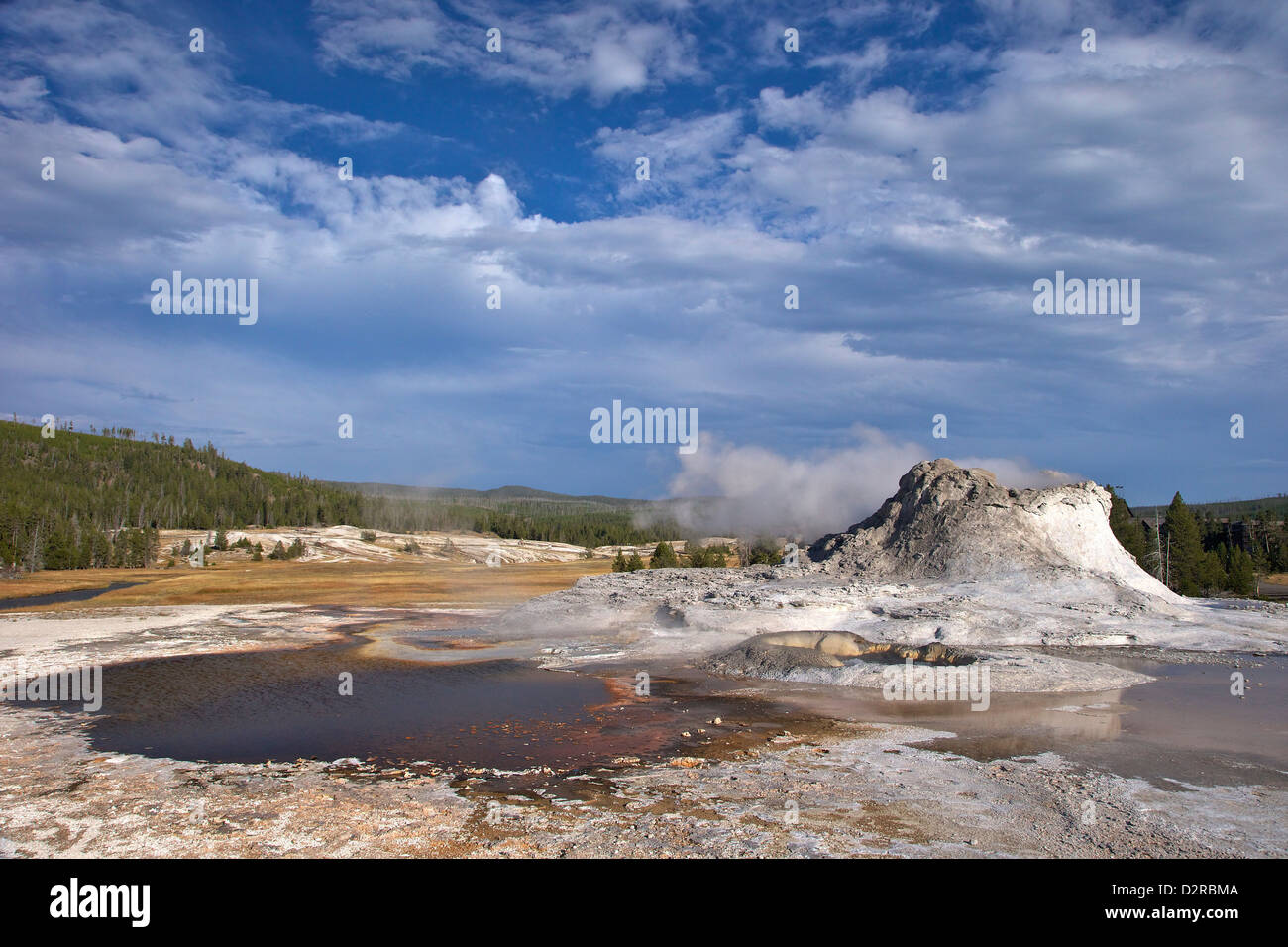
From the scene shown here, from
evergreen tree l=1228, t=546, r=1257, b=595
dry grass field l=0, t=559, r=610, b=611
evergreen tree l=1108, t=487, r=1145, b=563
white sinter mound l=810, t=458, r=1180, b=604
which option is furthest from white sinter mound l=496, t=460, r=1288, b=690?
evergreen tree l=1228, t=546, r=1257, b=595

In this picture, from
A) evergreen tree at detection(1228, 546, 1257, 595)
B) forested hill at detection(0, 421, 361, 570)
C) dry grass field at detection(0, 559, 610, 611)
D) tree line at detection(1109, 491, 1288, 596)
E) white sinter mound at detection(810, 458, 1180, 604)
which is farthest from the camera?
forested hill at detection(0, 421, 361, 570)

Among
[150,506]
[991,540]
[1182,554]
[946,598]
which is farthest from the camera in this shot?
[150,506]

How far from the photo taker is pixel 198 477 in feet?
460

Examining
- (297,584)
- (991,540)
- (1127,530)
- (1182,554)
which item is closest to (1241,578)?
(1182,554)

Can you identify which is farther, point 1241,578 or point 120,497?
point 120,497

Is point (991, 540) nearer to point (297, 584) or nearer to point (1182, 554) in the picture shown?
point (1182, 554)

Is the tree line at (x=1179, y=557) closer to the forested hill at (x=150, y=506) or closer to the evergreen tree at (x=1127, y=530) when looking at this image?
the evergreen tree at (x=1127, y=530)

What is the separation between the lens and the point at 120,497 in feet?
380

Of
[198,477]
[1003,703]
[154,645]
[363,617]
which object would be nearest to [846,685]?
[1003,703]

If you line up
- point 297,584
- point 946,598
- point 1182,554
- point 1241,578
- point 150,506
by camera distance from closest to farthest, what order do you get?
point 946,598 → point 1182,554 → point 1241,578 → point 297,584 → point 150,506

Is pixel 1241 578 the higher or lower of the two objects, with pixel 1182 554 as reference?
lower

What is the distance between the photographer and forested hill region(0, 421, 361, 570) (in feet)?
246

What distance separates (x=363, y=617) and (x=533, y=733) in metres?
21.8

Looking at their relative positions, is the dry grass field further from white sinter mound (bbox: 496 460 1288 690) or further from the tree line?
the tree line
